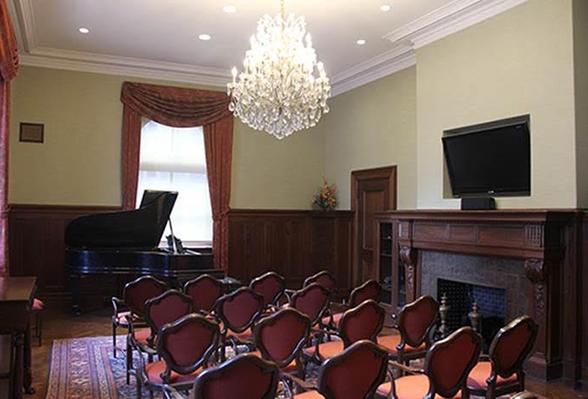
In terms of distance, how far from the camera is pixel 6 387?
409 cm

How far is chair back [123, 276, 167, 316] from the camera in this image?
14.8 ft

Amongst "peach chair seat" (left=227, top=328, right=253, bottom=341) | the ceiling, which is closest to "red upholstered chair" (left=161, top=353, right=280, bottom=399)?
"peach chair seat" (left=227, top=328, right=253, bottom=341)

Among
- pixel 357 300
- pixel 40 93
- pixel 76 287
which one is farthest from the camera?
pixel 40 93

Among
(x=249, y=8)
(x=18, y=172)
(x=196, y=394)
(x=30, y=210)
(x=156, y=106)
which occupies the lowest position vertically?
(x=196, y=394)

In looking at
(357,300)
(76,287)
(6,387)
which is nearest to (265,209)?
(76,287)

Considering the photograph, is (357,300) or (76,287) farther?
(76,287)

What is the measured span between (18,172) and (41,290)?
5.89 feet

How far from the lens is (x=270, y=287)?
5.15m

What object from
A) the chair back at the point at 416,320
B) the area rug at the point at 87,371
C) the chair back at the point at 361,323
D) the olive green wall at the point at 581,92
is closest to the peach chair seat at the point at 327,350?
the chair back at the point at 361,323

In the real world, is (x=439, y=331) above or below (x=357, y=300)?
below

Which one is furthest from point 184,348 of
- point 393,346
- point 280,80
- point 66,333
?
point 66,333

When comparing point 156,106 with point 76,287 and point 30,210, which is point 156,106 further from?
point 76,287

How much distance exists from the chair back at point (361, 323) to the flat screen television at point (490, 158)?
2.52 meters

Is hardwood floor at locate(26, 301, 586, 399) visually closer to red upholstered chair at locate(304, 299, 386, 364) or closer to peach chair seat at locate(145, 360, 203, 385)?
peach chair seat at locate(145, 360, 203, 385)
